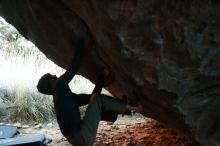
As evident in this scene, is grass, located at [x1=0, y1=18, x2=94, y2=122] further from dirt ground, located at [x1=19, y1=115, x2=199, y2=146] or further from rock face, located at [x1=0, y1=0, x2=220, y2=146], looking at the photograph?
rock face, located at [x1=0, y1=0, x2=220, y2=146]

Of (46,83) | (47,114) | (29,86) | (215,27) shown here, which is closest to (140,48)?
(215,27)

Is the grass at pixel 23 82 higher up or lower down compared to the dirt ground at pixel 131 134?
higher up

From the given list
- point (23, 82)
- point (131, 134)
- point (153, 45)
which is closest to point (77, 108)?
point (153, 45)

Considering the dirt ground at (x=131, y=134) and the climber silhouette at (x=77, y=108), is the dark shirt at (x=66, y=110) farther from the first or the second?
the dirt ground at (x=131, y=134)

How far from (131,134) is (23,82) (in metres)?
3.33

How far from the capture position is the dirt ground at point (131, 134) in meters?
5.93

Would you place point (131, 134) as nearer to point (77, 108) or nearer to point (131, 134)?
point (131, 134)

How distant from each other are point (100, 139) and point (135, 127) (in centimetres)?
82

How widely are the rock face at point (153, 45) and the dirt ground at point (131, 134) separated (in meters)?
1.56

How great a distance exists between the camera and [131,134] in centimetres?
655

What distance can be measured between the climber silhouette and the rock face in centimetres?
24

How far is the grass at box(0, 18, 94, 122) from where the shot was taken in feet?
27.0

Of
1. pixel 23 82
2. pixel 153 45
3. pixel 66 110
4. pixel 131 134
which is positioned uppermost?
pixel 23 82

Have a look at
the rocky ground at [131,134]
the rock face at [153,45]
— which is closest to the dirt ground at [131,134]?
the rocky ground at [131,134]
